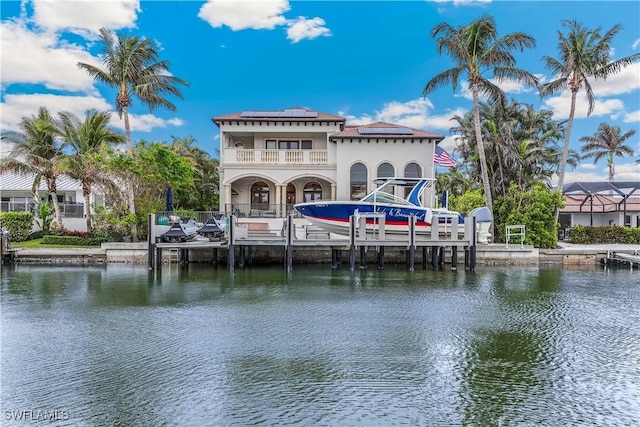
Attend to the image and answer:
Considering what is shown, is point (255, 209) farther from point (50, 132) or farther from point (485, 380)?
point (485, 380)

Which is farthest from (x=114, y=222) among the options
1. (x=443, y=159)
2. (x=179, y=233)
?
(x=443, y=159)

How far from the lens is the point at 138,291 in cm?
1592

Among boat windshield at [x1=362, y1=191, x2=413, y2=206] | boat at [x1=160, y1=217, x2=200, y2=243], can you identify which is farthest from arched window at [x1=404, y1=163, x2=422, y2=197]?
boat at [x1=160, y1=217, x2=200, y2=243]

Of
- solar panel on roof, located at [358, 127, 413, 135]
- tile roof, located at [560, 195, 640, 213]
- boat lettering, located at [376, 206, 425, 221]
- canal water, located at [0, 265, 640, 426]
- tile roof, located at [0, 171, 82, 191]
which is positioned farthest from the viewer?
tile roof, located at [560, 195, 640, 213]

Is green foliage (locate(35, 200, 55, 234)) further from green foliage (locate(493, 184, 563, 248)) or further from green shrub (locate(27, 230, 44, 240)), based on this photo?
green foliage (locate(493, 184, 563, 248))

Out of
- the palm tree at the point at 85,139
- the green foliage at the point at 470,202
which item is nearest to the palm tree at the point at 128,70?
the palm tree at the point at 85,139

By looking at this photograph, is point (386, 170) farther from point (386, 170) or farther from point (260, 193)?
point (260, 193)

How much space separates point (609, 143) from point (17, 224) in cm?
5517

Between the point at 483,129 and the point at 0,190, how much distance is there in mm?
35359

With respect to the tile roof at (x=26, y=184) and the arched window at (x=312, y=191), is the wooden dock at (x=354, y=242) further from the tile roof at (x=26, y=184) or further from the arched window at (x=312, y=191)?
the tile roof at (x=26, y=184)

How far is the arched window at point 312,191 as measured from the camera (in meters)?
30.9

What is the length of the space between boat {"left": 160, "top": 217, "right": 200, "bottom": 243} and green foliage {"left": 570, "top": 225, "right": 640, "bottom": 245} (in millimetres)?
25215

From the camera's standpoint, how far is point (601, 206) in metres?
36.3

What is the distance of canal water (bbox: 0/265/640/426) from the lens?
22.1ft
